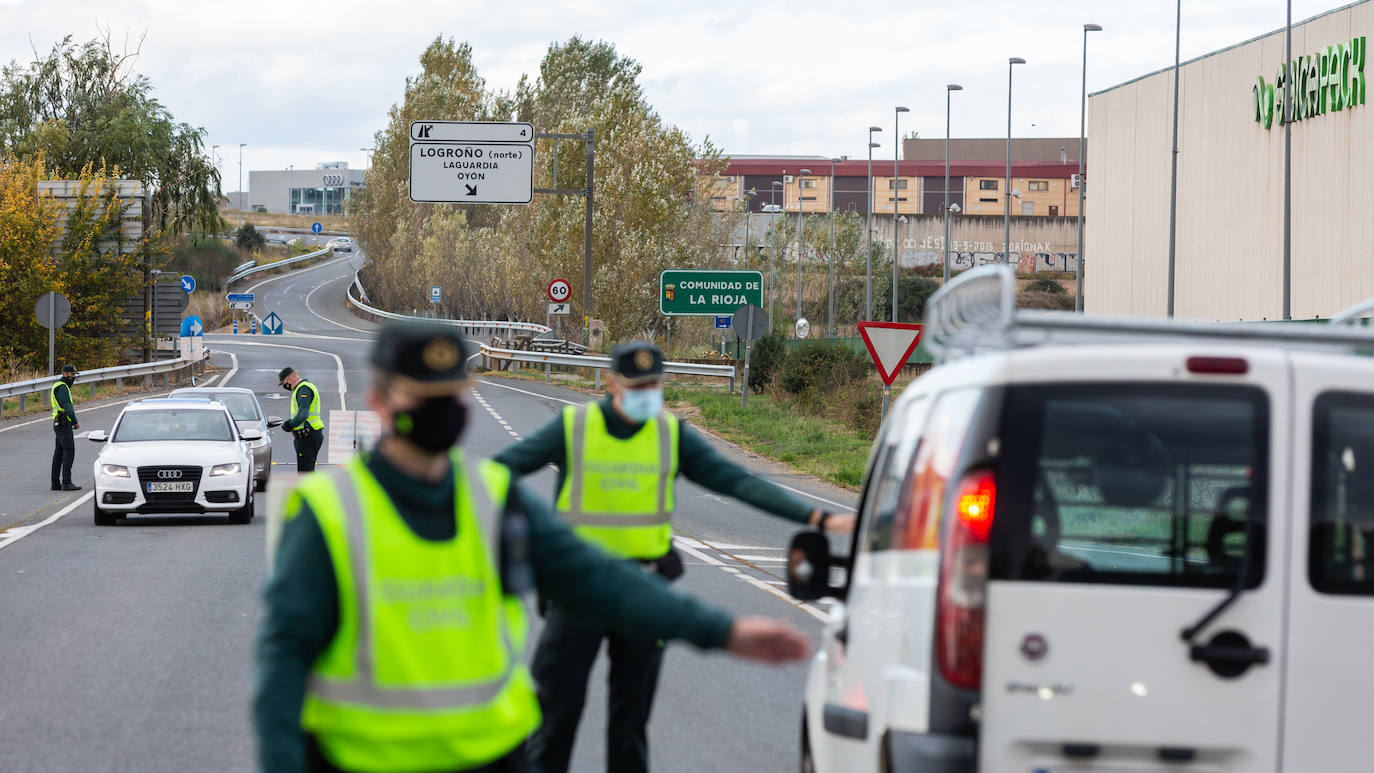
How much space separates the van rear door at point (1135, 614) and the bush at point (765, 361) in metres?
38.5

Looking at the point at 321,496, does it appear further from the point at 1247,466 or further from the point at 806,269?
the point at 806,269

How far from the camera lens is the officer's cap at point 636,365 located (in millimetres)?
6152

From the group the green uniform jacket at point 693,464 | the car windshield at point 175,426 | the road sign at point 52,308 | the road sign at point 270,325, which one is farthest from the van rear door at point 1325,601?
the road sign at point 270,325

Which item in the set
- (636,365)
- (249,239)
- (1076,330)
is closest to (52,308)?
(636,365)

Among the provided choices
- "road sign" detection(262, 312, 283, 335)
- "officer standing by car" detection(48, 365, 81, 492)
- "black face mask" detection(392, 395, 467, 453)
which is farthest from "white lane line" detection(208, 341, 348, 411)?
"black face mask" detection(392, 395, 467, 453)

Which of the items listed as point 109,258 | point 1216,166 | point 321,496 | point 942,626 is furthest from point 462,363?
point 1216,166

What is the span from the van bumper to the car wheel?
616 inches

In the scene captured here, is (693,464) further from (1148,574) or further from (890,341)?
(890,341)

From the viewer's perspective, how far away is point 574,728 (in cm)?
580

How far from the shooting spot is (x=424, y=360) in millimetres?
3234

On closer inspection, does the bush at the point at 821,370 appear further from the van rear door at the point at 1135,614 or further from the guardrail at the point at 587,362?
the van rear door at the point at 1135,614

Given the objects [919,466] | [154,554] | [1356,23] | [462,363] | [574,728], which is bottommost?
[154,554]

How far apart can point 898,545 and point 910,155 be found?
132 meters

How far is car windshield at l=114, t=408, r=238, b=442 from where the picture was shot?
19344mm
